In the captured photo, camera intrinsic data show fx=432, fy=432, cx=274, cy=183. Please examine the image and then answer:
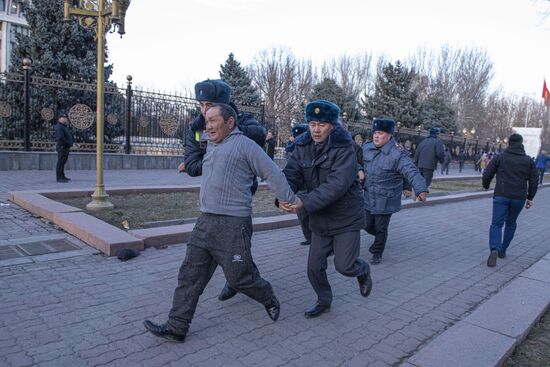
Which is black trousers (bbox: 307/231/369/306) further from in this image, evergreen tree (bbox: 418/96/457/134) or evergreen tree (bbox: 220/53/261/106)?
evergreen tree (bbox: 418/96/457/134)

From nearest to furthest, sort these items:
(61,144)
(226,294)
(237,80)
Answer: (226,294) → (61,144) → (237,80)

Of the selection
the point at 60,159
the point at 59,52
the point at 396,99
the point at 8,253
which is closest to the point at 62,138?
the point at 60,159

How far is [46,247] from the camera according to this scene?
17.7 feet

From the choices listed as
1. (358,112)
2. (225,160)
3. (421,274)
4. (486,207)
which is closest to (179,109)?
(486,207)

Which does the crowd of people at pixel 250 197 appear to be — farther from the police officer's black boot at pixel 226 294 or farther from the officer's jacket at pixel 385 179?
the officer's jacket at pixel 385 179

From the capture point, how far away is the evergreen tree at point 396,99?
35312 millimetres

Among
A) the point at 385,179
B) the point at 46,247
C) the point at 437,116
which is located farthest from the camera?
the point at 437,116

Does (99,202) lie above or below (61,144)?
below

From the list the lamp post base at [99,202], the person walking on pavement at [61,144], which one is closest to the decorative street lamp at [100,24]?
the lamp post base at [99,202]

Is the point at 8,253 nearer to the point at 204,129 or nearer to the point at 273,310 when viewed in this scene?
the point at 204,129

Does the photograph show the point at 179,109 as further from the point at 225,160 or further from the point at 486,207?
the point at 225,160

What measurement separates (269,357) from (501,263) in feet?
15.2

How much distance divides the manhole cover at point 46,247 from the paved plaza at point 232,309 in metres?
0.30

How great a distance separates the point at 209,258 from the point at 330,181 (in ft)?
3.80
